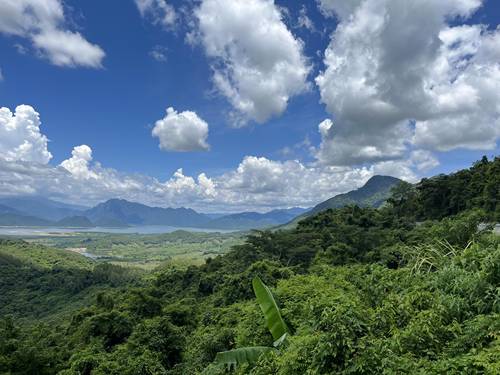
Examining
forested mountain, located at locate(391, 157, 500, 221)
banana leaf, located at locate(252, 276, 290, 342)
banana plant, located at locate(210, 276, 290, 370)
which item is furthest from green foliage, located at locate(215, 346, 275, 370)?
forested mountain, located at locate(391, 157, 500, 221)

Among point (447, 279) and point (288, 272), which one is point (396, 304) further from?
point (288, 272)

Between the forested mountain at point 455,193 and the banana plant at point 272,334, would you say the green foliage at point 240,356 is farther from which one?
the forested mountain at point 455,193

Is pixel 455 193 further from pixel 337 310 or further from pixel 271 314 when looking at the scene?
pixel 337 310

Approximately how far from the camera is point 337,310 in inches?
316

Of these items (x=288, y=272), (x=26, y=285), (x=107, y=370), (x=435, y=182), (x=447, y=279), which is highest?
(x=435, y=182)

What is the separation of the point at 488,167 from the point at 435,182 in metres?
8.32

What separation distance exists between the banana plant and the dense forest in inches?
4.9

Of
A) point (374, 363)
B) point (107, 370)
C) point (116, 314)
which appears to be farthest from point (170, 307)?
point (374, 363)

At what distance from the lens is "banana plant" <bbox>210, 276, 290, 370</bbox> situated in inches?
434

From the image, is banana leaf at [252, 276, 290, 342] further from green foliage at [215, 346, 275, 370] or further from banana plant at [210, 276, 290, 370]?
green foliage at [215, 346, 275, 370]

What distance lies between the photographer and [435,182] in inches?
2228

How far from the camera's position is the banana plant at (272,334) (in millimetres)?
11016

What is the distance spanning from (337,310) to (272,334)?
5.52 m

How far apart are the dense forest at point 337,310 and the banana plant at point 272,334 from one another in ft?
0.41
